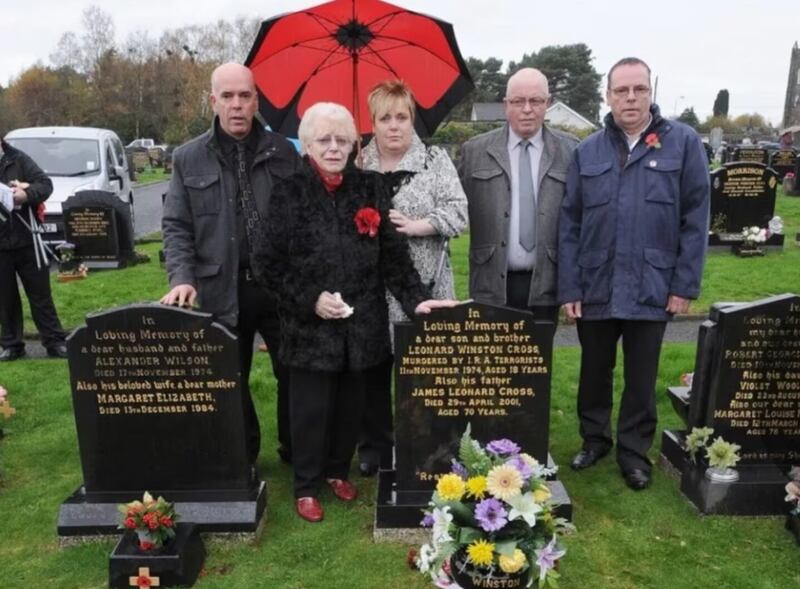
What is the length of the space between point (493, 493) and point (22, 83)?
181ft

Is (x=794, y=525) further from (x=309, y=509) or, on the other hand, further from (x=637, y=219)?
(x=309, y=509)

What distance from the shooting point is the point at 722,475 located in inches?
153

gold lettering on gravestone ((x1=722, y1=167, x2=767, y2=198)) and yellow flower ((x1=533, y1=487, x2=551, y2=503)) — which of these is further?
gold lettering on gravestone ((x1=722, y1=167, x2=767, y2=198))

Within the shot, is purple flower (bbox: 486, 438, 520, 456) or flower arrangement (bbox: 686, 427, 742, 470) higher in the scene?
purple flower (bbox: 486, 438, 520, 456)

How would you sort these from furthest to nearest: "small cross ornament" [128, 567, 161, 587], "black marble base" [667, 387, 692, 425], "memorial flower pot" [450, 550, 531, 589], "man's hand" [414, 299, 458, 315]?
"black marble base" [667, 387, 692, 425] → "man's hand" [414, 299, 458, 315] → "small cross ornament" [128, 567, 161, 587] → "memorial flower pot" [450, 550, 531, 589]

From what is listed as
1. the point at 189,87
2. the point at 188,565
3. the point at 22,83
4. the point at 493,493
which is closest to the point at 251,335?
the point at 188,565

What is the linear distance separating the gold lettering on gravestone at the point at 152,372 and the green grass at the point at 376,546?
725mm

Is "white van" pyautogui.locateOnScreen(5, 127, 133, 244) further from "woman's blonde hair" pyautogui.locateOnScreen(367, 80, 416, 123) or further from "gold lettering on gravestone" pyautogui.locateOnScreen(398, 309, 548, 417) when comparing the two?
"gold lettering on gravestone" pyautogui.locateOnScreen(398, 309, 548, 417)

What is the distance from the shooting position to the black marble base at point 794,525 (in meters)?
3.65

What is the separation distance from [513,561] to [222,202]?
233 centimetres

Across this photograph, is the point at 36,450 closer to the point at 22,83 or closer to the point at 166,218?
the point at 166,218

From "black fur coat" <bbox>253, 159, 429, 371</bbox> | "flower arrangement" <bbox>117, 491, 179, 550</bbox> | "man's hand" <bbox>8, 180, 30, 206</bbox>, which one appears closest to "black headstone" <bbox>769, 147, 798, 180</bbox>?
"man's hand" <bbox>8, 180, 30, 206</bbox>

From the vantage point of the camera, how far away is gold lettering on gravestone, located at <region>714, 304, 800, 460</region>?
3836mm

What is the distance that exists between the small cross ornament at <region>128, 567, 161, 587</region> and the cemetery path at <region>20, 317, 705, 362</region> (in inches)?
161
